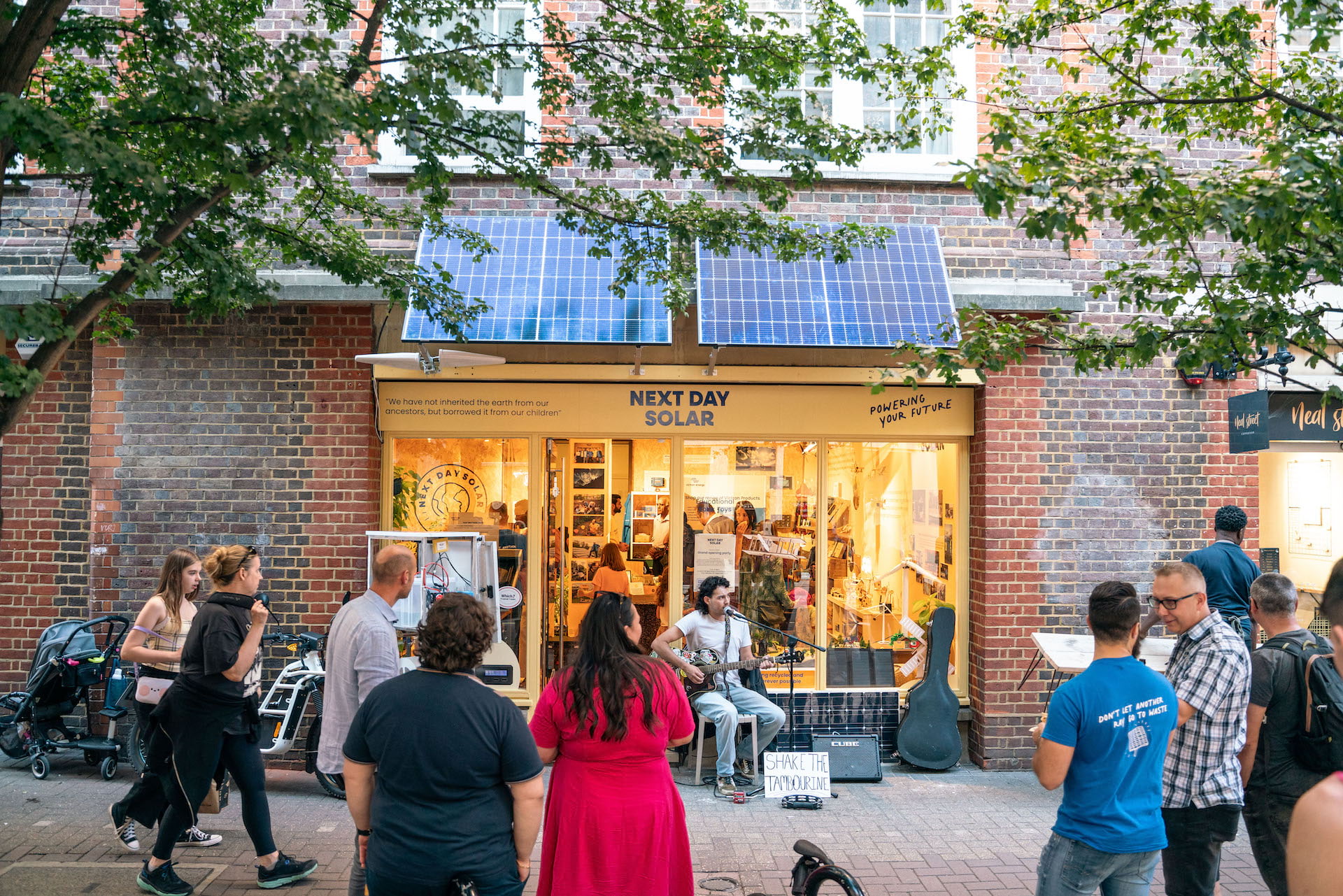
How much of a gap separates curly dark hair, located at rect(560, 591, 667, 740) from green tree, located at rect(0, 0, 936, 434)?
2.63m

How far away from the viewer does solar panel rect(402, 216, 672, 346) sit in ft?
24.2

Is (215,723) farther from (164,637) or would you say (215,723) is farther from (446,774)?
(446,774)

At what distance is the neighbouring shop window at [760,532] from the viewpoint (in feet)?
28.7

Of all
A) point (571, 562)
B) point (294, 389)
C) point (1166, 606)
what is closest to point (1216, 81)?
point (1166, 606)

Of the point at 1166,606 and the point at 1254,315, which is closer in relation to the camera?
the point at 1166,606

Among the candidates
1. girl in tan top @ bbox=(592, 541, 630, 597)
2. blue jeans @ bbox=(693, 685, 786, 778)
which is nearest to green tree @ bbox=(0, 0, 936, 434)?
girl in tan top @ bbox=(592, 541, 630, 597)

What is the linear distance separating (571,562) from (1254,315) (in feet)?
18.9

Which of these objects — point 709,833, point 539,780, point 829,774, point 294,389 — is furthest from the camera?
point 294,389

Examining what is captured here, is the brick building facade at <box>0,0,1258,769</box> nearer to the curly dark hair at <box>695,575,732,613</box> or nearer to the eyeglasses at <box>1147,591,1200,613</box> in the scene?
the curly dark hair at <box>695,575,732,613</box>

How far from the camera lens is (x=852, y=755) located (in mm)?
7910

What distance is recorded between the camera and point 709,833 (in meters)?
6.50

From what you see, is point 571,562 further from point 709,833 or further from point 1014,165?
point 1014,165

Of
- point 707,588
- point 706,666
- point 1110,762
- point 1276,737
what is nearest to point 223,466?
point 707,588

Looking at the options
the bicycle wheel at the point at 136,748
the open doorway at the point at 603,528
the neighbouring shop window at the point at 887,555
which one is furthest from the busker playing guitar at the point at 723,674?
the bicycle wheel at the point at 136,748
